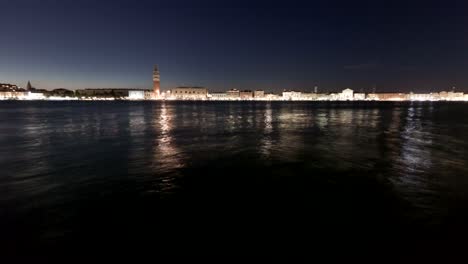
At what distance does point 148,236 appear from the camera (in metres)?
8.01

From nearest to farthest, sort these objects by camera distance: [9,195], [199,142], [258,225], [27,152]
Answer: [258,225] < [9,195] < [27,152] < [199,142]

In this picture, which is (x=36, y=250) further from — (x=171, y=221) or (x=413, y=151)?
(x=413, y=151)

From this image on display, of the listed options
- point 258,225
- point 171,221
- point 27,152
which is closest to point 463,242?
point 258,225

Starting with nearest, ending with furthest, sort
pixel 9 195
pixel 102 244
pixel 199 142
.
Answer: pixel 102 244
pixel 9 195
pixel 199 142

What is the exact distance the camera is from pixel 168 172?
46.2 ft

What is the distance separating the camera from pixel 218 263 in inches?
273

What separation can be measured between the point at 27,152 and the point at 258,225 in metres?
17.1

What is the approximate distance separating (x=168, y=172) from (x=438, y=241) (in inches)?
409

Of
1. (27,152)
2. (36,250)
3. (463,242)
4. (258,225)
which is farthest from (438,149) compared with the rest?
(27,152)

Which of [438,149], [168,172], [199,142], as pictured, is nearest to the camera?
[168,172]

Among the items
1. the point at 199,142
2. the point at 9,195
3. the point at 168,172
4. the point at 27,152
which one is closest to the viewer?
the point at 9,195

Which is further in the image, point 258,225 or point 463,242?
point 258,225

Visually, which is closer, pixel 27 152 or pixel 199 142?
pixel 27 152

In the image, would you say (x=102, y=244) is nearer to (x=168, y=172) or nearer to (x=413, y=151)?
(x=168, y=172)
